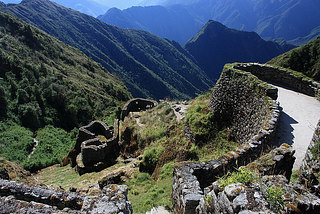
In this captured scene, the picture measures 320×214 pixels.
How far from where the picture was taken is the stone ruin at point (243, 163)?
104 inches

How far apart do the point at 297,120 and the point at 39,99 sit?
44562 millimetres

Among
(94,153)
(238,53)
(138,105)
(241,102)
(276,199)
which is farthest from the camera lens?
(238,53)

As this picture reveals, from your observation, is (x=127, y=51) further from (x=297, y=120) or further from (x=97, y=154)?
(x=297, y=120)

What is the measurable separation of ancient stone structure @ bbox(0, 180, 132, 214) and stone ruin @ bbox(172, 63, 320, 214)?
1.45m

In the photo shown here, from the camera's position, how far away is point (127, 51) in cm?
15812

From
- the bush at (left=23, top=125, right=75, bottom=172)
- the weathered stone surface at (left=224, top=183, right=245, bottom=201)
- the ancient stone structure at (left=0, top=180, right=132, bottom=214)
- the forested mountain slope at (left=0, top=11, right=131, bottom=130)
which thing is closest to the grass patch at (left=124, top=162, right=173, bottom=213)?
the ancient stone structure at (left=0, top=180, right=132, bottom=214)

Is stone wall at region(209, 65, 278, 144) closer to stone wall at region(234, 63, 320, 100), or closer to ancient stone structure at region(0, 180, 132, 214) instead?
stone wall at region(234, 63, 320, 100)

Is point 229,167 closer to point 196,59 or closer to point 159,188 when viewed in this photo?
point 159,188

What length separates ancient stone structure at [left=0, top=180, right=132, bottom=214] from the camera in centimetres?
397

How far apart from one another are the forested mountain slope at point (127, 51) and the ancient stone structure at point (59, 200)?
10718 cm

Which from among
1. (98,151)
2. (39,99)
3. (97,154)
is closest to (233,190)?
(98,151)

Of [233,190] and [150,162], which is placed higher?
[233,190]

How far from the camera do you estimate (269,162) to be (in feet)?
14.3

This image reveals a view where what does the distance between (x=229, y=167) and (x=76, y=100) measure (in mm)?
46727
